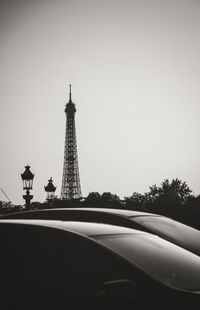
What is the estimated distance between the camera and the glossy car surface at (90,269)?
10.9 feet

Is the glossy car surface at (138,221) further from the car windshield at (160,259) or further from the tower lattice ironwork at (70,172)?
the tower lattice ironwork at (70,172)

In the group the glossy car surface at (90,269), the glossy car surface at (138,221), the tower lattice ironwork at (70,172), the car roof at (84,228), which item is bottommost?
the glossy car surface at (90,269)

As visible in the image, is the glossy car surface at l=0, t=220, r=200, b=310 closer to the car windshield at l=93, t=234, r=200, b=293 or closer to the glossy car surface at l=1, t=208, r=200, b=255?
the car windshield at l=93, t=234, r=200, b=293

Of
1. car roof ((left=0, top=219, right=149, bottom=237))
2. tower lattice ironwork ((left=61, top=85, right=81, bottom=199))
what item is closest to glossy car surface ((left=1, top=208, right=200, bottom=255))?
car roof ((left=0, top=219, right=149, bottom=237))

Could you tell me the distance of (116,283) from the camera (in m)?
3.26

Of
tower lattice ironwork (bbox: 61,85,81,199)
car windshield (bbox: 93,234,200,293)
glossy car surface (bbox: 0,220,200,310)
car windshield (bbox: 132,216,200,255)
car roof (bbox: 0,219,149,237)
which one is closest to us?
glossy car surface (bbox: 0,220,200,310)

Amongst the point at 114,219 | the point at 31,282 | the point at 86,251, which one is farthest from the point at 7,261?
the point at 114,219

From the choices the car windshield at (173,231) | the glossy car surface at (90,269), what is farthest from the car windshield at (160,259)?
the car windshield at (173,231)

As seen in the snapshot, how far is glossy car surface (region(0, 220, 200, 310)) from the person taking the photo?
10.9 feet

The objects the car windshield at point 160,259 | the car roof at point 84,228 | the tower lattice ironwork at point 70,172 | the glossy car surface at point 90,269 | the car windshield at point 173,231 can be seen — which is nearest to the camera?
the glossy car surface at point 90,269

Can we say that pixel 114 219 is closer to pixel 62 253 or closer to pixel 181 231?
pixel 181 231

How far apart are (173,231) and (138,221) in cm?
46

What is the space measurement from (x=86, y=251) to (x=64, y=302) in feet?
1.29

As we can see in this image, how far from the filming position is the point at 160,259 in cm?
384
